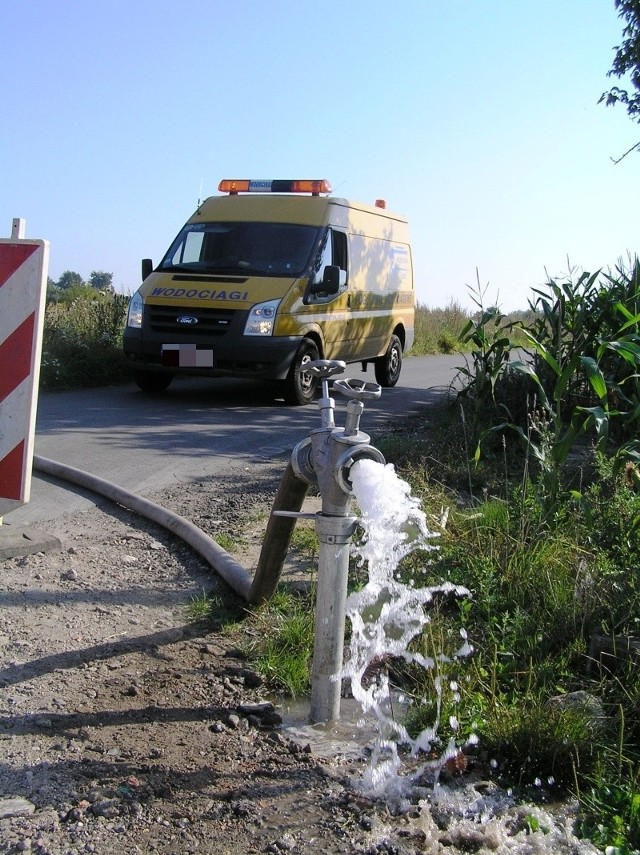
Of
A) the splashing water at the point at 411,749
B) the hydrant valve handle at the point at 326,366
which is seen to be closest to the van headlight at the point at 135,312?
the splashing water at the point at 411,749

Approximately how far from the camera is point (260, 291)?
36.1 feet

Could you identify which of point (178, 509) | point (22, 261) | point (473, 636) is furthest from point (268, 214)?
point (473, 636)

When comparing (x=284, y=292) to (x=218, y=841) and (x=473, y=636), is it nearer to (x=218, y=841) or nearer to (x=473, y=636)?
(x=473, y=636)

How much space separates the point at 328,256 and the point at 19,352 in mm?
7578

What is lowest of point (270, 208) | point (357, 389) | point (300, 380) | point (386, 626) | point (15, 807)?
point (15, 807)

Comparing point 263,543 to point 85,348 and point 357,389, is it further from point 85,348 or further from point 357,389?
point 85,348

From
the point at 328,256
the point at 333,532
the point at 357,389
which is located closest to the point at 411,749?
the point at 333,532

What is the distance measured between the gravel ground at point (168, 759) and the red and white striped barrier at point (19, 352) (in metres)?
0.51

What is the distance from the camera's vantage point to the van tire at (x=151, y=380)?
474 inches

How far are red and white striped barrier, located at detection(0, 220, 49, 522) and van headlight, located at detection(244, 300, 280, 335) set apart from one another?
6.34 m

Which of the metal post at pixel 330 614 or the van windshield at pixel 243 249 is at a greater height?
the van windshield at pixel 243 249

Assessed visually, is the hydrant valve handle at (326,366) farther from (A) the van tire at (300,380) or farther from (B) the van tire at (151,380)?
(B) the van tire at (151,380)

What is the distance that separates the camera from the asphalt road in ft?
22.6

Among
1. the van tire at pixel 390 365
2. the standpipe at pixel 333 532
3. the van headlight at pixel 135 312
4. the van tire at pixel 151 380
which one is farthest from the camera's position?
the van tire at pixel 390 365
